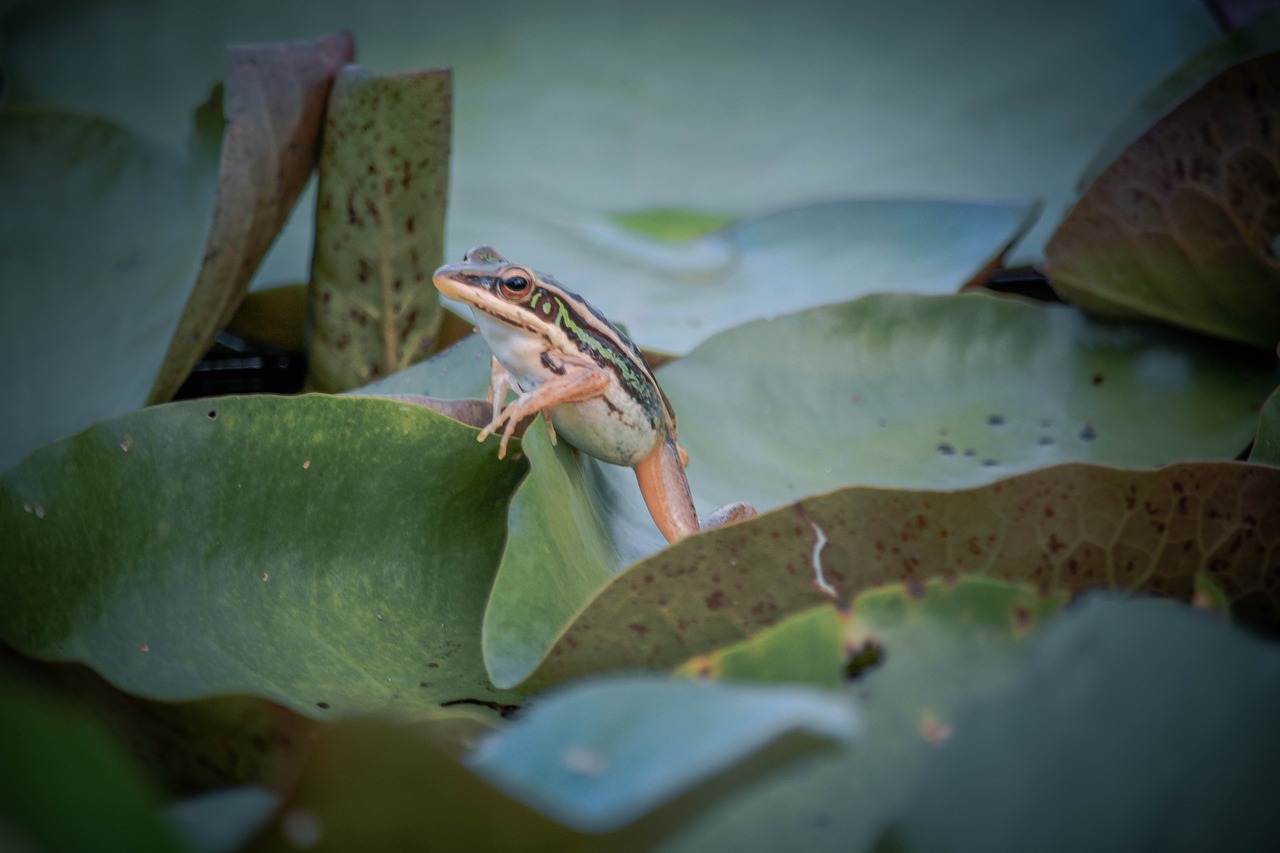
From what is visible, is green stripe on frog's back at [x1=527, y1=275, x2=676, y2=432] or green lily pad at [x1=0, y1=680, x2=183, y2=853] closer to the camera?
green lily pad at [x1=0, y1=680, x2=183, y2=853]

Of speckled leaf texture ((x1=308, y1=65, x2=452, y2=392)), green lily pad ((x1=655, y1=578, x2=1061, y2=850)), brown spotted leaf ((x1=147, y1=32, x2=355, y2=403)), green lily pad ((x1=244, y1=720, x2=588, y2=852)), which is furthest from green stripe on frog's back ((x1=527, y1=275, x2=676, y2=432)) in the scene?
green lily pad ((x1=244, y1=720, x2=588, y2=852))

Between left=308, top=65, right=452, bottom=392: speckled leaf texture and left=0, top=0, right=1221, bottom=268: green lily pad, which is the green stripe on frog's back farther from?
left=0, top=0, right=1221, bottom=268: green lily pad

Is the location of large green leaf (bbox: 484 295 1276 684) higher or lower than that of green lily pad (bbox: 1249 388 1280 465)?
lower

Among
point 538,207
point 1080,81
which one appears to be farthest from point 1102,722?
point 1080,81

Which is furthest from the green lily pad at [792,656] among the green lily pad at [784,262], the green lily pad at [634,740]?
the green lily pad at [784,262]

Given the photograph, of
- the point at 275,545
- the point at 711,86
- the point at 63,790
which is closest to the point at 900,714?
A: the point at 63,790

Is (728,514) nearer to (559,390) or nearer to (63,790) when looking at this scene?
(559,390)

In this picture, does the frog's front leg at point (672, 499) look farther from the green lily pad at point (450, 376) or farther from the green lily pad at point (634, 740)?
the green lily pad at point (634, 740)
